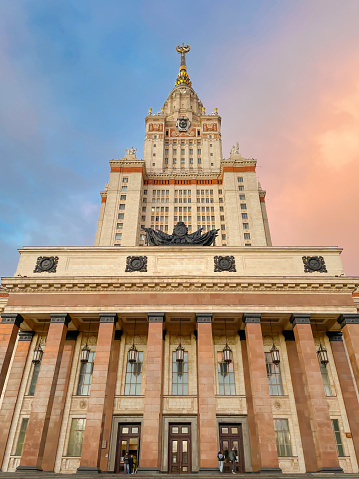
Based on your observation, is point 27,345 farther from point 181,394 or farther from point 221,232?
point 221,232

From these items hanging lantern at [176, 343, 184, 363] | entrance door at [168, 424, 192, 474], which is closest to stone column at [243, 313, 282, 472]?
entrance door at [168, 424, 192, 474]

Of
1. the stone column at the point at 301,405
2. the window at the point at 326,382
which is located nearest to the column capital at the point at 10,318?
the stone column at the point at 301,405

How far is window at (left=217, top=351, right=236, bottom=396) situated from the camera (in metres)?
28.8

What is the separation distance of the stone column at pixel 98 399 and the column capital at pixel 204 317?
19.6ft

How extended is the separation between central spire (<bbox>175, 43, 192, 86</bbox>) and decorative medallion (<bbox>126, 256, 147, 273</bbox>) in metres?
97.9

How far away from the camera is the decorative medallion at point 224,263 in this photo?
30.5m

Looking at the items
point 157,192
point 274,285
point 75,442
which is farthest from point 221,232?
point 75,442

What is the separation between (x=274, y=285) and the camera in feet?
94.4

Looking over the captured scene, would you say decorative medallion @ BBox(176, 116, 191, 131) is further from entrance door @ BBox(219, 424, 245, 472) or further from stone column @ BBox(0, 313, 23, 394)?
entrance door @ BBox(219, 424, 245, 472)

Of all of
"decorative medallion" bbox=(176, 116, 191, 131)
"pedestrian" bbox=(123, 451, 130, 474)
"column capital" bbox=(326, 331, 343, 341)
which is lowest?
"pedestrian" bbox=(123, 451, 130, 474)

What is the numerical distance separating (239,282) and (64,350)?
47.7 ft

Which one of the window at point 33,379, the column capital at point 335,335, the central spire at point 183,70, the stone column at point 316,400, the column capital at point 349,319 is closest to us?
the stone column at point 316,400

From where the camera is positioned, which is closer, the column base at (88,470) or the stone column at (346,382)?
the column base at (88,470)

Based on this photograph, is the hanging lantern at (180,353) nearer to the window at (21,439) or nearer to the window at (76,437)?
the window at (76,437)
